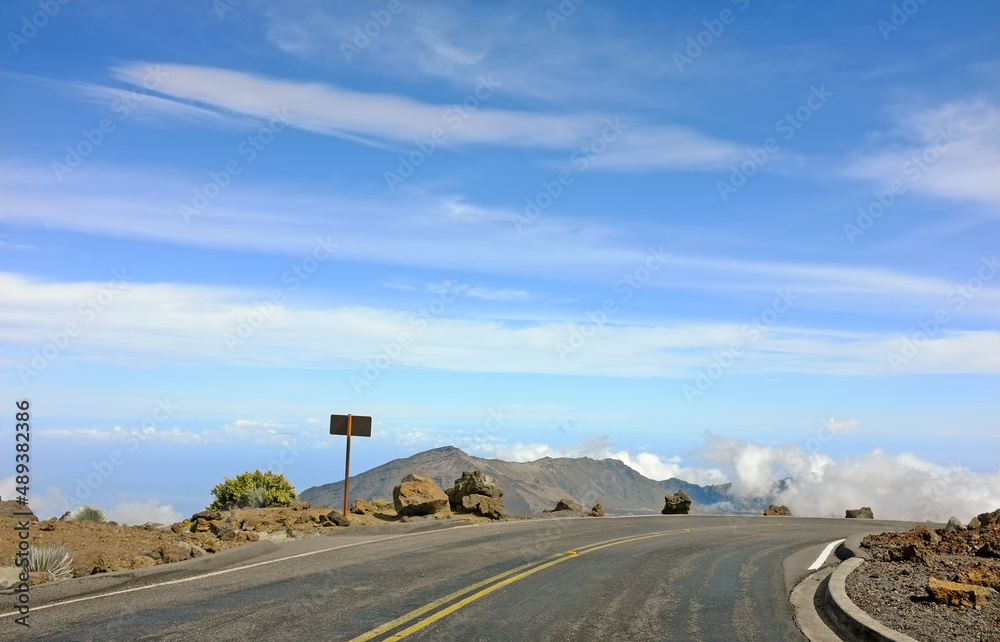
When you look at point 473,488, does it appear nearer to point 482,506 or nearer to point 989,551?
point 482,506

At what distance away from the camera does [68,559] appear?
42.5 feet

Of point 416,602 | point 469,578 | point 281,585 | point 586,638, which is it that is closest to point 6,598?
point 281,585

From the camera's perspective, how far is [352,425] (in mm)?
21781

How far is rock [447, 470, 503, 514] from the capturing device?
2545 centimetres

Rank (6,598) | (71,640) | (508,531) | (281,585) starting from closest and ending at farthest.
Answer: (71,640) → (6,598) → (281,585) → (508,531)

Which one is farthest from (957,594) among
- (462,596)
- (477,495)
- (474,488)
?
(474,488)

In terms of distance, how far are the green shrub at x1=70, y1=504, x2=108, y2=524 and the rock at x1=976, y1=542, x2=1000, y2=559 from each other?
2207 cm

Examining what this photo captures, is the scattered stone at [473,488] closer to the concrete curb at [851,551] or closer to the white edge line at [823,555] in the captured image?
the white edge line at [823,555]

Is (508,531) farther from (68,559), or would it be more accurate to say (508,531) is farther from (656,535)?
(68,559)

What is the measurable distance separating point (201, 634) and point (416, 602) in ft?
9.05

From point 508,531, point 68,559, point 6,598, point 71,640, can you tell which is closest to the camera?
point 71,640

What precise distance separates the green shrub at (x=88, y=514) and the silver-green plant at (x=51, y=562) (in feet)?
34.9

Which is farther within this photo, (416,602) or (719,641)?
(416,602)

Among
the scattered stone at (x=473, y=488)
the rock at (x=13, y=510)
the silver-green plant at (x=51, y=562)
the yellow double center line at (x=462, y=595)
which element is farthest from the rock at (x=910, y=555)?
the rock at (x=13, y=510)
